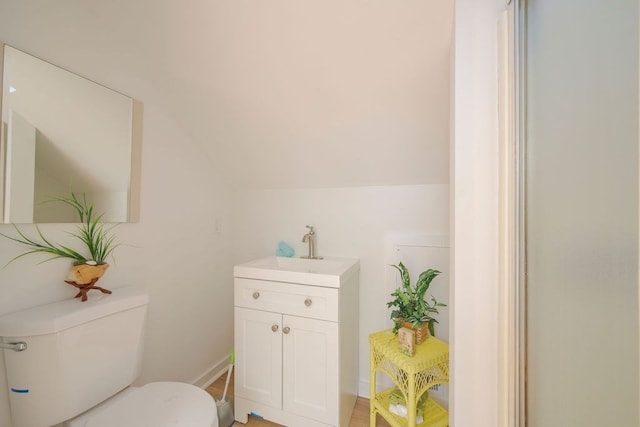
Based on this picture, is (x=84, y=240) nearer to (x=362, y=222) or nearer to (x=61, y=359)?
(x=61, y=359)

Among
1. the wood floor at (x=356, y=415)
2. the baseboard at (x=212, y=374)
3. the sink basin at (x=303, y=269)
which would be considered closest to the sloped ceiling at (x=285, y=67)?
the sink basin at (x=303, y=269)

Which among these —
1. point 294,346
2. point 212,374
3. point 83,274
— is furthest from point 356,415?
point 83,274

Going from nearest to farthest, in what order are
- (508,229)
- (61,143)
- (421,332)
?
1. (508,229)
2. (61,143)
3. (421,332)

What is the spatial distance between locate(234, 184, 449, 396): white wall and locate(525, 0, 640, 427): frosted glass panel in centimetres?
95

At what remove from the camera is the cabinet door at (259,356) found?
1.33 meters

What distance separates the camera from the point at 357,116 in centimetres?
126

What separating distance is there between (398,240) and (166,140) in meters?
1.49

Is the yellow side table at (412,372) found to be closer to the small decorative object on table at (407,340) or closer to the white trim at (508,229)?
the small decorative object on table at (407,340)

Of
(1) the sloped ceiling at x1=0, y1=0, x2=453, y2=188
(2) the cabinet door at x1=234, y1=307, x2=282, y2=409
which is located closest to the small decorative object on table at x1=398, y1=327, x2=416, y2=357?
(2) the cabinet door at x1=234, y1=307, x2=282, y2=409

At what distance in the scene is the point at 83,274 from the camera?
991 mm

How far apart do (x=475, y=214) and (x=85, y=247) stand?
1504 millimetres

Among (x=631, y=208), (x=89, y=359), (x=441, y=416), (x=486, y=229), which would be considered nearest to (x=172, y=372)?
(x=89, y=359)

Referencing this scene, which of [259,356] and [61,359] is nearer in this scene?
[61,359]

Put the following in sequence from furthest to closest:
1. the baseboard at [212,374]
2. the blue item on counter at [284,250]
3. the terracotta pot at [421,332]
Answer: the blue item on counter at [284,250] < the baseboard at [212,374] < the terracotta pot at [421,332]
